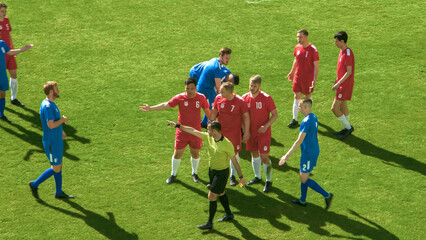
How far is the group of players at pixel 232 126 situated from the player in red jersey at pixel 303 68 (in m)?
0.04

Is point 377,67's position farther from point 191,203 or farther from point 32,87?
point 32,87

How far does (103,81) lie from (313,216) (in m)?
7.44

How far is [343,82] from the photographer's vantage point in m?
12.2

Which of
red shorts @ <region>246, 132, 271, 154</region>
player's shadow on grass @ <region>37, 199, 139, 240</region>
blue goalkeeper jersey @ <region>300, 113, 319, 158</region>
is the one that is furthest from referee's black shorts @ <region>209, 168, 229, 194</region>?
player's shadow on grass @ <region>37, 199, 139, 240</region>

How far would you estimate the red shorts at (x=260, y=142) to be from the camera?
34.3ft

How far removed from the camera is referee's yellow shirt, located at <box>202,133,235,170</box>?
911cm

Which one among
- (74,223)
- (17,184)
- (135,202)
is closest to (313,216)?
(135,202)

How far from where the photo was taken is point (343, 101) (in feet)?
41.2

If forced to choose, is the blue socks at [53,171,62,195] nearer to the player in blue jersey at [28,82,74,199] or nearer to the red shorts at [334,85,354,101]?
the player in blue jersey at [28,82,74,199]

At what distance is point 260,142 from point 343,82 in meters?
2.92

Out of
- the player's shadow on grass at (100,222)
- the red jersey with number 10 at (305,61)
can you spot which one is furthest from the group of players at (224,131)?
the red jersey with number 10 at (305,61)

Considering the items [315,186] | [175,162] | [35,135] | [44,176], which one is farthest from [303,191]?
[35,135]

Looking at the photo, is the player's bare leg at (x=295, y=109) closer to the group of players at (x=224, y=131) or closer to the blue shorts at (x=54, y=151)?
the group of players at (x=224, y=131)

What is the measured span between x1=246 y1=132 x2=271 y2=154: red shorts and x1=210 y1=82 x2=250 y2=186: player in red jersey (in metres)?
0.28
